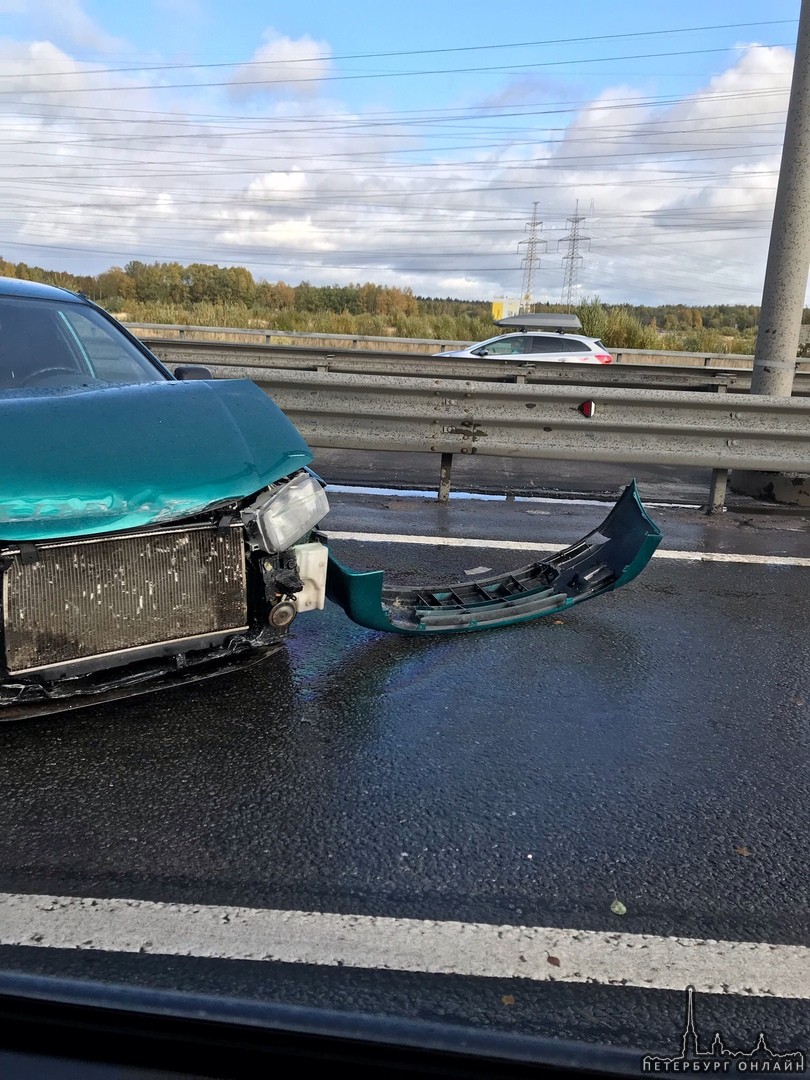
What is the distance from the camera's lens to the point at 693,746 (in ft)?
9.96

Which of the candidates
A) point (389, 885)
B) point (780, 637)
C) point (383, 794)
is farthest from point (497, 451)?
point (389, 885)

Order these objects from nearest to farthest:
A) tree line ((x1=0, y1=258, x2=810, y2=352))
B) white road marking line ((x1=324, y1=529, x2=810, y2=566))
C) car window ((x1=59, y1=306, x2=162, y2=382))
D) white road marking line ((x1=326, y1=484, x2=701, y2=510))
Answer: car window ((x1=59, y1=306, x2=162, y2=382)), white road marking line ((x1=324, y1=529, x2=810, y2=566)), white road marking line ((x1=326, y1=484, x2=701, y2=510)), tree line ((x1=0, y1=258, x2=810, y2=352))

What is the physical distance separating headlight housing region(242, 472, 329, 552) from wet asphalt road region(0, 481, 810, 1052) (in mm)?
655

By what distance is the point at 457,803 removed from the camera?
260 cm

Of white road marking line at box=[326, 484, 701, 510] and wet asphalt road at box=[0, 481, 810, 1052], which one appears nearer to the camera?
wet asphalt road at box=[0, 481, 810, 1052]

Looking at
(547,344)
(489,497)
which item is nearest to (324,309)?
(547,344)

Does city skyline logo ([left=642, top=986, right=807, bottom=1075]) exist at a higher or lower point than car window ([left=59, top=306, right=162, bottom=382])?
lower

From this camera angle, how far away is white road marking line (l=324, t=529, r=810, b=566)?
5402 millimetres

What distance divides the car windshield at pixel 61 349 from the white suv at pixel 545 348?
13.9 m

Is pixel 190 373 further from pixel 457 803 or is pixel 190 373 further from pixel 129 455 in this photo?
pixel 457 803

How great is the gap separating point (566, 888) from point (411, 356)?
1664 centimetres

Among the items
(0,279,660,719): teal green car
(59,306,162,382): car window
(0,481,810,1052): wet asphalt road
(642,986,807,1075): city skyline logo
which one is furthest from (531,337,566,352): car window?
(642,986,807,1075): city skyline logo

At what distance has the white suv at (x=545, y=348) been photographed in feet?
58.4

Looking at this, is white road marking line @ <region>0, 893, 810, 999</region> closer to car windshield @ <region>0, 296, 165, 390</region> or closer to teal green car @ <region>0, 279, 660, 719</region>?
teal green car @ <region>0, 279, 660, 719</region>
